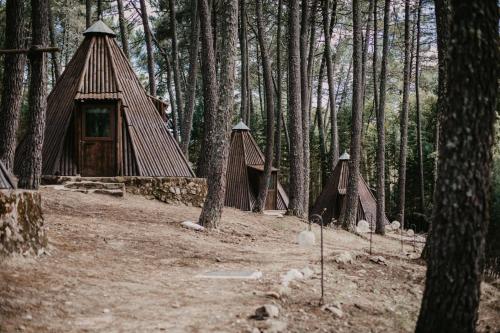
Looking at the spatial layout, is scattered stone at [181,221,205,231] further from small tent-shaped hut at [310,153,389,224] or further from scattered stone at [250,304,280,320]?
small tent-shaped hut at [310,153,389,224]

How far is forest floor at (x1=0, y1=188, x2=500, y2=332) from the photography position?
4.06m

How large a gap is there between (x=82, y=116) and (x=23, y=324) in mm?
10528

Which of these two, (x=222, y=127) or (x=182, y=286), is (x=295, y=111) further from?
(x=182, y=286)

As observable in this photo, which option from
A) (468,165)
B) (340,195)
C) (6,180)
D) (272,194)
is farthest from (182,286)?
(340,195)

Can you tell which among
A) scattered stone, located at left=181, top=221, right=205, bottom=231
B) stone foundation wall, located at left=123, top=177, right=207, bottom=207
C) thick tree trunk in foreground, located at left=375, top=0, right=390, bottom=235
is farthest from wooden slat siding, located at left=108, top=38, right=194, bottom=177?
thick tree trunk in foreground, located at left=375, top=0, right=390, bottom=235

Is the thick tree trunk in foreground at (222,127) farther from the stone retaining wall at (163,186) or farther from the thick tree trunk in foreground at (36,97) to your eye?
the stone retaining wall at (163,186)

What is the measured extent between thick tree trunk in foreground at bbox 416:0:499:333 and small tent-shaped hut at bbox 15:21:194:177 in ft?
35.1

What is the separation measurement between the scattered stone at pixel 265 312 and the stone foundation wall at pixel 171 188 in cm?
938

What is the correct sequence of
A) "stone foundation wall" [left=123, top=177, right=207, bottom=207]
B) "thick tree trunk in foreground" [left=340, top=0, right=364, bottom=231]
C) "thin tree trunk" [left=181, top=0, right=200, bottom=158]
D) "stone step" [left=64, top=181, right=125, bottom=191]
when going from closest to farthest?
1. "stone step" [left=64, top=181, right=125, bottom=191]
2. "stone foundation wall" [left=123, top=177, right=207, bottom=207]
3. "thick tree trunk in foreground" [left=340, top=0, right=364, bottom=231]
4. "thin tree trunk" [left=181, top=0, right=200, bottom=158]

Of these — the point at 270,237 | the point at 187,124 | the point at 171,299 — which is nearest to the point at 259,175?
the point at 187,124

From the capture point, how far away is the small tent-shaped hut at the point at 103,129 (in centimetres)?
1347

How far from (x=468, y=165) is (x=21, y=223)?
4.71 meters

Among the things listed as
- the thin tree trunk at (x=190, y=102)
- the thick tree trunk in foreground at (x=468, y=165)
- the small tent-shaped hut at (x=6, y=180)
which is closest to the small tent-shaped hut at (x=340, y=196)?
the thin tree trunk at (x=190, y=102)

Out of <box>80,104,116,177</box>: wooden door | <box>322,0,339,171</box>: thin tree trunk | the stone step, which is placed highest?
<box>322,0,339,171</box>: thin tree trunk
